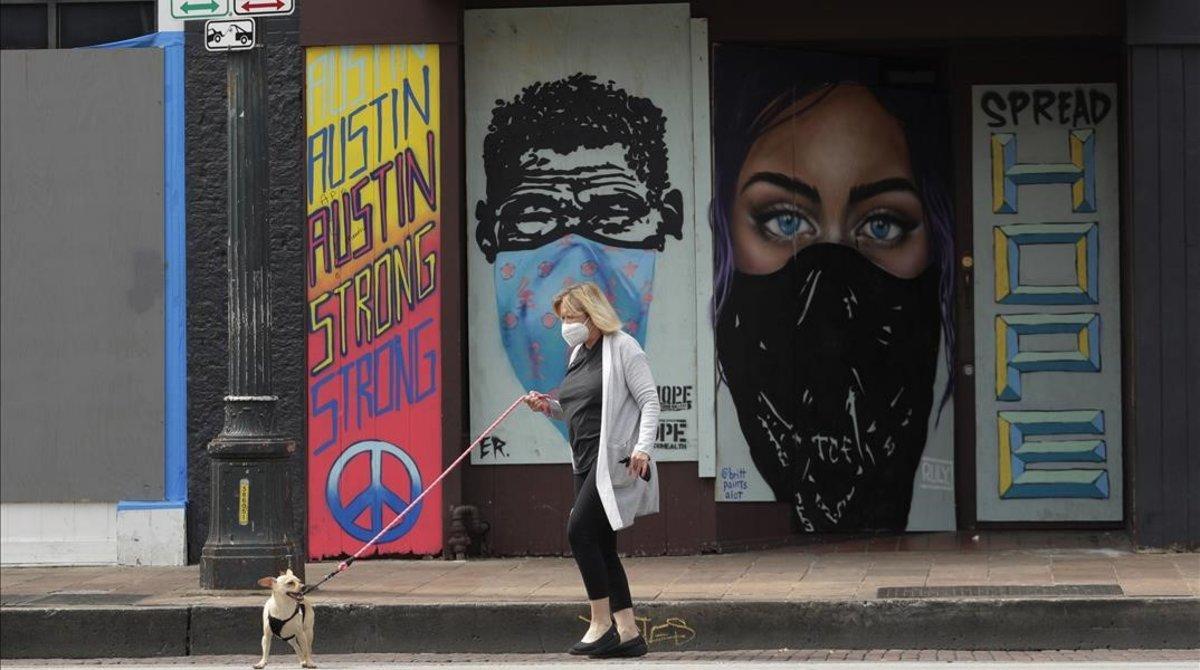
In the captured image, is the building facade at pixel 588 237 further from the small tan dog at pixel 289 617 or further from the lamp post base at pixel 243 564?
the small tan dog at pixel 289 617

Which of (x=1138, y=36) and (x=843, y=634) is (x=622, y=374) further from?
(x=1138, y=36)

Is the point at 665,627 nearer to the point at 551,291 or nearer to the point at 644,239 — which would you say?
the point at 551,291

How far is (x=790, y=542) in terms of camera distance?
501 inches

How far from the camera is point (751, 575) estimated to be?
11.1 m

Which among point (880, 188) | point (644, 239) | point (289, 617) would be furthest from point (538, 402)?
point (880, 188)

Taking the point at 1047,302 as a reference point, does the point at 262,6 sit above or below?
above

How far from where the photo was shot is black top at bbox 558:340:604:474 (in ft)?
31.0

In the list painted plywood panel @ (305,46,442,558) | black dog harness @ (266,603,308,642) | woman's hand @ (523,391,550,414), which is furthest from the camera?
painted plywood panel @ (305,46,442,558)

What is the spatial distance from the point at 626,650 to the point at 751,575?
6.17 feet

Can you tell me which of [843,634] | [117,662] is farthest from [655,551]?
[117,662]

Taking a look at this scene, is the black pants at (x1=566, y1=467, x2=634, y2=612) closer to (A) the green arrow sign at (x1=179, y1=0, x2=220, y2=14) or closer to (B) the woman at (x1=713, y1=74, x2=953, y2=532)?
(B) the woman at (x1=713, y1=74, x2=953, y2=532)

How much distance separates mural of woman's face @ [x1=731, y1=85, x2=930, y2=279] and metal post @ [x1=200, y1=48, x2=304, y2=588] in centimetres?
309

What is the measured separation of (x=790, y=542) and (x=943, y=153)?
2716 mm

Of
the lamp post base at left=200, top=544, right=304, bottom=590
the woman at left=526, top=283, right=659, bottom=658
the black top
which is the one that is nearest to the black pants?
the woman at left=526, top=283, right=659, bottom=658
